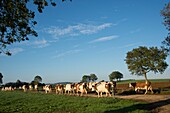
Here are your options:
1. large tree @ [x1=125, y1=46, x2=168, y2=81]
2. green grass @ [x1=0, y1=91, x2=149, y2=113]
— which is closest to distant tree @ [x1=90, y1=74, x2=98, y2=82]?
large tree @ [x1=125, y1=46, x2=168, y2=81]

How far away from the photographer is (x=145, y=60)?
6303 centimetres

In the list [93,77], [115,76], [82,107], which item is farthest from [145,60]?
[93,77]

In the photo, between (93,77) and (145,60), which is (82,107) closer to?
(145,60)

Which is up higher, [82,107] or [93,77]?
[93,77]

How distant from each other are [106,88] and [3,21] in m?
19.9

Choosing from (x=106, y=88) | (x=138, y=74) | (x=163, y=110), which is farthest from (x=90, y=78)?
(x=163, y=110)

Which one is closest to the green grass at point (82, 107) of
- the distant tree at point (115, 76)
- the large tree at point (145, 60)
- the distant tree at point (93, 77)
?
the large tree at point (145, 60)

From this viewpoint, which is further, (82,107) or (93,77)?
(93,77)

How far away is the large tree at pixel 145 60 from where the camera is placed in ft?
205

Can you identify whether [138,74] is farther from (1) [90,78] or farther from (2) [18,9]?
(1) [90,78]

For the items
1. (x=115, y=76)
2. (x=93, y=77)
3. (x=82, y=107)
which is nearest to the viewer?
(x=82, y=107)

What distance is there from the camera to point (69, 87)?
46.0 m

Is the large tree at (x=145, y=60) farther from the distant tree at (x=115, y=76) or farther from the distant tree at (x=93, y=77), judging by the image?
the distant tree at (x=93, y=77)

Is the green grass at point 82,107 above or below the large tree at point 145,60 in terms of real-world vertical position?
below
